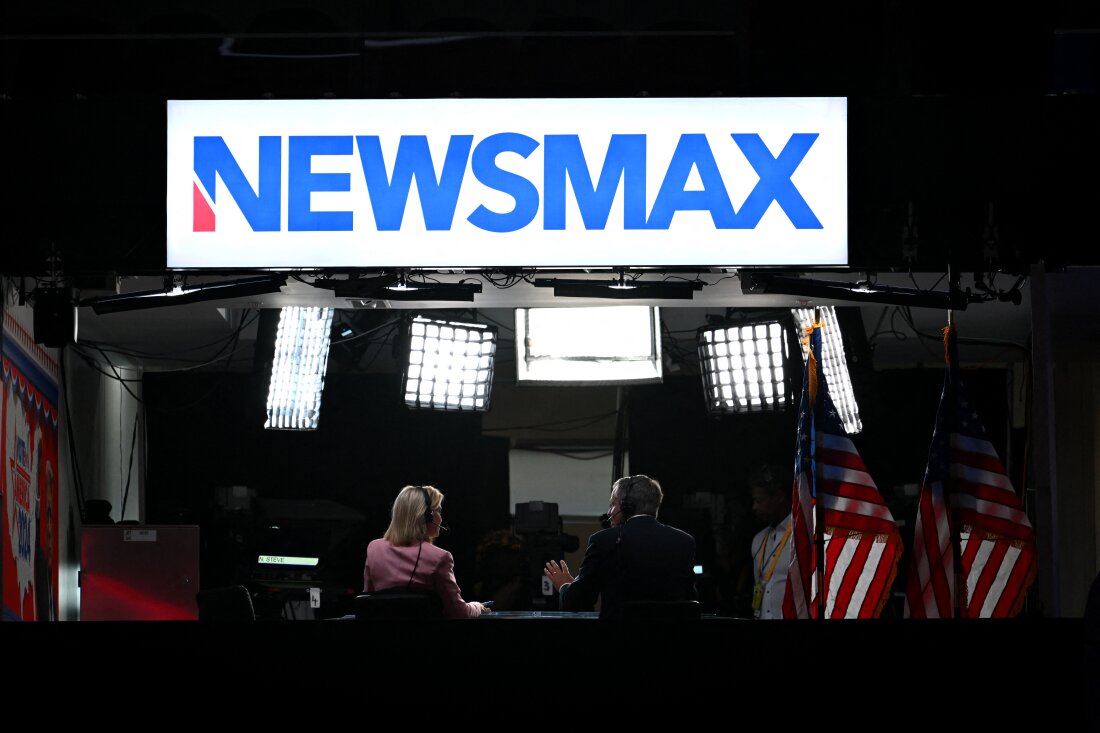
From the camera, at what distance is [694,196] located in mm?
5105

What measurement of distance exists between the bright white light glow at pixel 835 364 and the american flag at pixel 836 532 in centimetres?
163

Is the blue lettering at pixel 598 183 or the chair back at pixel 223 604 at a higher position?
the blue lettering at pixel 598 183

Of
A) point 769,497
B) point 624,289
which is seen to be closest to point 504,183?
point 624,289

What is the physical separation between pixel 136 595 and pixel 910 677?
14.4 feet

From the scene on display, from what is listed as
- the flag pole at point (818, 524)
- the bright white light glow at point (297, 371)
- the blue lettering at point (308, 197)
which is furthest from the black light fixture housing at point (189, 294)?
the flag pole at point (818, 524)

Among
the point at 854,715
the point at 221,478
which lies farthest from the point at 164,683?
the point at 221,478

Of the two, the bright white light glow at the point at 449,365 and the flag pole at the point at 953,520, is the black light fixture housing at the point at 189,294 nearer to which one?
the bright white light glow at the point at 449,365

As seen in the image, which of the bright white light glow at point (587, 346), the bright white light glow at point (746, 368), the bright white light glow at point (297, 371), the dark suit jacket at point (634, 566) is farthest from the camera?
the bright white light glow at point (297, 371)

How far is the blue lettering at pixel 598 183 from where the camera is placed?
16.8 ft

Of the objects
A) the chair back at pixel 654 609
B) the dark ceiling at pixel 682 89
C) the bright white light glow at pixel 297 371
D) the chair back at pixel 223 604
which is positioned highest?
the dark ceiling at pixel 682 89

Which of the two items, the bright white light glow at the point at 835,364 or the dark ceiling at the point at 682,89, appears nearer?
the dark ceiling at the point at 682,89

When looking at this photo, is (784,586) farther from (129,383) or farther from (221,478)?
(129,383)

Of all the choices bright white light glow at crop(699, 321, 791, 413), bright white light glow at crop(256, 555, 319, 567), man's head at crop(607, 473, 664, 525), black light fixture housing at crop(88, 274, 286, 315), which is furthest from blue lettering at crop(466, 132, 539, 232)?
bright white light glow at crop(256, 555, 319, 567)

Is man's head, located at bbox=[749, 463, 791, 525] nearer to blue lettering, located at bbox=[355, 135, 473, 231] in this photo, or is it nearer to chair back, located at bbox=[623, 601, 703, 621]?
chair back, located at bbox=[623, 601, 703, 621]
